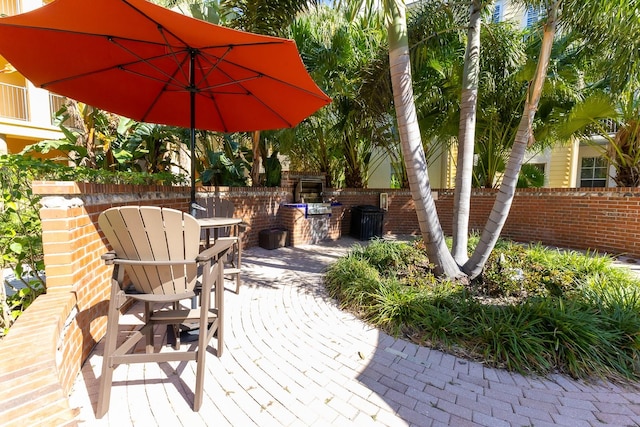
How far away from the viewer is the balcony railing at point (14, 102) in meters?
10.4

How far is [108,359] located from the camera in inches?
73.2

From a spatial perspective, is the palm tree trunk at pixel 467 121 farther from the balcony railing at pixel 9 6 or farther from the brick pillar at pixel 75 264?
the balcony railing at pixel 9 6

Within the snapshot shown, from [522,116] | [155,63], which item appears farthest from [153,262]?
[522,116]

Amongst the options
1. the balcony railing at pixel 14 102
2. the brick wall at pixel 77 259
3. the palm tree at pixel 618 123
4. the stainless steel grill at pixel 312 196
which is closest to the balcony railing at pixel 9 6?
the balcony railing at pixel 14 102

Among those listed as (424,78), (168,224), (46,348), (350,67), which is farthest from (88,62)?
(424,78)

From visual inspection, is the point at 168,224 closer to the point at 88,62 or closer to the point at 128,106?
the point at 88,62

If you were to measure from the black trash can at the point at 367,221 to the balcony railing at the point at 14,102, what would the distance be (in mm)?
12899

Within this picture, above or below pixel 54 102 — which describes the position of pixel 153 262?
below

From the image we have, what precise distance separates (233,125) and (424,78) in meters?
5.05

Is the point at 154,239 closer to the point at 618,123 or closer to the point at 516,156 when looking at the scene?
the point at 516,156

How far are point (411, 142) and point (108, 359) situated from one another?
12.3 feet

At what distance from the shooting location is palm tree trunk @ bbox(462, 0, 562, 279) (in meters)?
3.50

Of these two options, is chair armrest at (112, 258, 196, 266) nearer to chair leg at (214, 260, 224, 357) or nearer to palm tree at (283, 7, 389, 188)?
chair leg at (214, 260, 224, 357)

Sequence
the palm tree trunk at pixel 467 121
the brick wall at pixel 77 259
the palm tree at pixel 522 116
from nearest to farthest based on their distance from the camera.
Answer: the brick wall at pixel 77 259
the palm tree at pixel 522 116
the palm tree trunk at pixel 467 121
